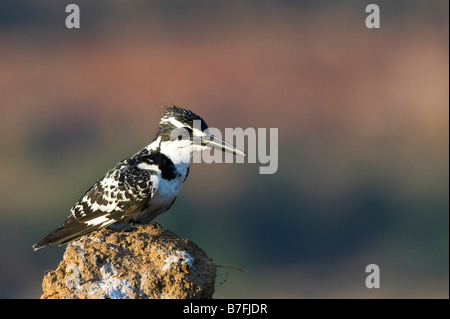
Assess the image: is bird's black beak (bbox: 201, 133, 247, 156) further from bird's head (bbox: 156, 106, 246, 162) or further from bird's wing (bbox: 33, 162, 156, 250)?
bird's wing (bbox: 33, 162, 156, 250)

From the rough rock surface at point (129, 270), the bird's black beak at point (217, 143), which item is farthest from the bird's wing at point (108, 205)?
the rough rock surface at point (129, 270)

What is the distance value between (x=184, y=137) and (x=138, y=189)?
0.67 metres

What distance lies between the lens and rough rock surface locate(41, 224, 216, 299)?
5906 mm

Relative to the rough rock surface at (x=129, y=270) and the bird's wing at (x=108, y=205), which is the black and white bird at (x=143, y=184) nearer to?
the bird's wing at (x=108, y=205)

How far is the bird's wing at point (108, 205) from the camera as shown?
7207 millimetres

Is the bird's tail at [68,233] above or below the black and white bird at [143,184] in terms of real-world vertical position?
below

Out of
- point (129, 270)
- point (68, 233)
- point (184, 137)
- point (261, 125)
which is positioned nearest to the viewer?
point (129, 270)

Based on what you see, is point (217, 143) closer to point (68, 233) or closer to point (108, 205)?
point (108, 205)

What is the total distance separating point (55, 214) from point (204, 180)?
549 centimetres

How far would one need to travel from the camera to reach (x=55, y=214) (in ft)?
71.7

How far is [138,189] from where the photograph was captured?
7.29 metres

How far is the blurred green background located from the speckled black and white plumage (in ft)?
33.1

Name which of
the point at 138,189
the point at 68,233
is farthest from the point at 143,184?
the point at 68,233

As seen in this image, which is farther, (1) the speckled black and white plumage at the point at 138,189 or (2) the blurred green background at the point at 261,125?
(2) the blurred green background at the point at 261,125
